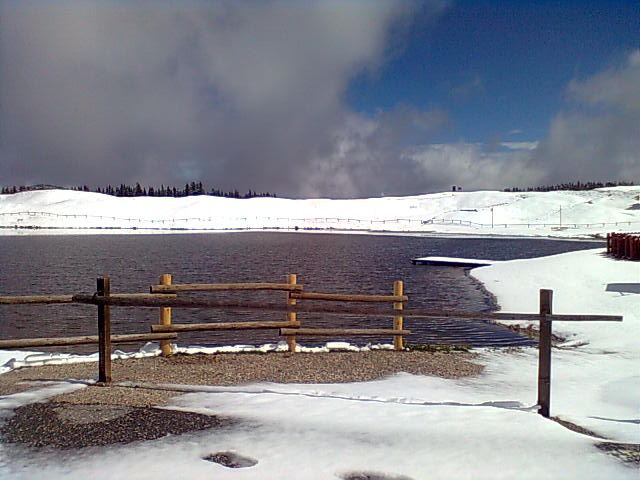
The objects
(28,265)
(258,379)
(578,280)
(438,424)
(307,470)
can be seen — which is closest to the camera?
(307,470)

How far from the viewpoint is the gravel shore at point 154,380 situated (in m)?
5.47

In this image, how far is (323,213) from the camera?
163750 mm

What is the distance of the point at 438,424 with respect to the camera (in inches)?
226

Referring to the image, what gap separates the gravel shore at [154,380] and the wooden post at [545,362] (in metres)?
2.54

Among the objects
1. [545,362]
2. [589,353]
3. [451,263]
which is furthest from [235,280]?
[545,362]

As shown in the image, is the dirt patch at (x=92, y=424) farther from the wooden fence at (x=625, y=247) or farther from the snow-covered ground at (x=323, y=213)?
the snow-covered ground at (x=323, y=213)

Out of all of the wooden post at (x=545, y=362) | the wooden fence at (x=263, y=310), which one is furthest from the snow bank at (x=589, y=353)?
the wooden fence at (x=263, y=310)

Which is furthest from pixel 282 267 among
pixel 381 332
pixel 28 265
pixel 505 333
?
pixel 381 332

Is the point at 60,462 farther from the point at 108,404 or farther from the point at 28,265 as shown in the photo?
the point at 28,265

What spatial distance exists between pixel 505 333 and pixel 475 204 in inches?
6239

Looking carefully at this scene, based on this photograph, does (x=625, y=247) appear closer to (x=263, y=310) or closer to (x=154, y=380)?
(x=263, y=310)

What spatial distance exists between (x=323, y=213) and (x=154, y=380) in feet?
513

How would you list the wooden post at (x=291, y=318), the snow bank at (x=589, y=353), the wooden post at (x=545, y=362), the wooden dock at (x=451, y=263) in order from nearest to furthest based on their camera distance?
1. the wooden post at (x=545, y=362)
2. the snow bank at (x=589, y=353)
3. the wooden post at (x=291, y=318)
4. the wooden dock at (x=451, y=263)

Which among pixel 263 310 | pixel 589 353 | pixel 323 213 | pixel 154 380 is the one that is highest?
pixel 323 213
